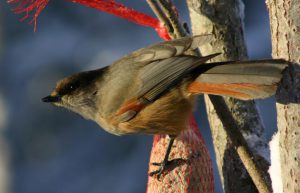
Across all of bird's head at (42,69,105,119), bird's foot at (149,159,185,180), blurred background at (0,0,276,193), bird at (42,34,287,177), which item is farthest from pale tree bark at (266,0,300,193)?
blurred background at (0,0,276,193)

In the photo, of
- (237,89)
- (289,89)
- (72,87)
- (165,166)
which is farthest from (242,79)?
(72,87)

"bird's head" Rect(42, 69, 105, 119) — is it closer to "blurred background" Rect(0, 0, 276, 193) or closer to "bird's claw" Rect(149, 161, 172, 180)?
"bird's claw" Rect(149, 161, 172, 180)

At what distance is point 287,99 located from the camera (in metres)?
1.87

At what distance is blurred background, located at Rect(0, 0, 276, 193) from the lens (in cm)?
641

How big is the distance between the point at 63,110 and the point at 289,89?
482 centimetres

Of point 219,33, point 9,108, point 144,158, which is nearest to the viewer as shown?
point 219,33

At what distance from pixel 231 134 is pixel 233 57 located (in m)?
0.35

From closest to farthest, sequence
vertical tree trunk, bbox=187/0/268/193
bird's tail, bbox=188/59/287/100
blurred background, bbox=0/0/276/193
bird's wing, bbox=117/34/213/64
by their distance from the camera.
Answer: bird's tail, bbox=188/59/287/100 < bird's wing, bbox=117/34/213/64 < vertical tree trunk, bbox=187/0/268/193 < blurred background, bbox=0/0/276/193

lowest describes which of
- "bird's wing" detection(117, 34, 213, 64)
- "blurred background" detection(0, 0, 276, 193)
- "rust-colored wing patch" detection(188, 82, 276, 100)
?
"blurred background" detection(0, 0, 276, 193)

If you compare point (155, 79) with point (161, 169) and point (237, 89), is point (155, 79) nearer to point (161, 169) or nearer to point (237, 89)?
point (161, 169)

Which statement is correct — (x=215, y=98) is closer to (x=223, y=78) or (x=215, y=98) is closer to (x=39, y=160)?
(x=223, y=78)

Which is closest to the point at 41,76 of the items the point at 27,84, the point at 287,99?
the point at 27,84

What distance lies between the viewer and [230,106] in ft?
8.40

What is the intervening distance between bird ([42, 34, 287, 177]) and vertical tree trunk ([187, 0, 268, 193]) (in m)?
0.12
